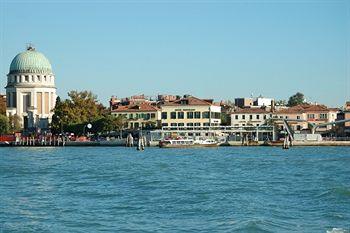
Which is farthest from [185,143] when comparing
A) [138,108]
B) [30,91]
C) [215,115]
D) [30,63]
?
[30,63]

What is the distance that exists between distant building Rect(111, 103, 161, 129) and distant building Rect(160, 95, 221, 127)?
221cm

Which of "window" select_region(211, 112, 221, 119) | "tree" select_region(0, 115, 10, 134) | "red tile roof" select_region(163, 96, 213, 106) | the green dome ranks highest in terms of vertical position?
the green dome

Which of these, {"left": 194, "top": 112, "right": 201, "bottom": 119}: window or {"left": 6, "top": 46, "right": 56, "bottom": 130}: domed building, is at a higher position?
{"left": 6, "top": 46, "right": 56, "bottom": 130}: domed building

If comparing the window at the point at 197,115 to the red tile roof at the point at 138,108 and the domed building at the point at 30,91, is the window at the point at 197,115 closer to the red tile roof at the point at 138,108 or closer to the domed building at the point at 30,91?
the red tile roof at the point at 138,108

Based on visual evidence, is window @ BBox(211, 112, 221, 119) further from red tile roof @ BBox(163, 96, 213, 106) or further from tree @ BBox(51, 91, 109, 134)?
tree @ BBox(51, 91, 109, 134)

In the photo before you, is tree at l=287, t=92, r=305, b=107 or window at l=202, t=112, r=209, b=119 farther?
tree at l=287, t=92, r=305, b=107

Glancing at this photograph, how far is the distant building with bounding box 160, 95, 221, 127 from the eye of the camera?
82.1m

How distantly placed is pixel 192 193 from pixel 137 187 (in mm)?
3038

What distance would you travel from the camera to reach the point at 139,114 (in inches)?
3354

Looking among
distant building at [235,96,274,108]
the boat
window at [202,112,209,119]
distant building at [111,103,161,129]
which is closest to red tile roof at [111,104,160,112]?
distant building at [111,103,161,129]

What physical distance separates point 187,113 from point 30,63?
960 inches

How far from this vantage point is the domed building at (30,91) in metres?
95.5

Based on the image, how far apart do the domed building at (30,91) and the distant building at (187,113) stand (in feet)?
61.6

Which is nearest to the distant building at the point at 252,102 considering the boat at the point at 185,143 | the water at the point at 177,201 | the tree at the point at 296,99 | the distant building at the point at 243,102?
the distant building at the point at 243,102
